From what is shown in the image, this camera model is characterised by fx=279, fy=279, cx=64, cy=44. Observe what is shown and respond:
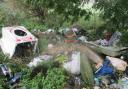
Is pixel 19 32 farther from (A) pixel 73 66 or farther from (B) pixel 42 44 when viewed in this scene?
(A) pixel 73 66

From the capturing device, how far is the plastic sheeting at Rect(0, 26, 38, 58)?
5.91 metres

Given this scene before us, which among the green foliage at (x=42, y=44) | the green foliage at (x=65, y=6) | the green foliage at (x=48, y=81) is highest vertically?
the green foliage at (x=65, y=6)

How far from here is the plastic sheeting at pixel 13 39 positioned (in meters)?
5.91

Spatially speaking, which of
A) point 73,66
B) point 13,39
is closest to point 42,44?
point 13,39

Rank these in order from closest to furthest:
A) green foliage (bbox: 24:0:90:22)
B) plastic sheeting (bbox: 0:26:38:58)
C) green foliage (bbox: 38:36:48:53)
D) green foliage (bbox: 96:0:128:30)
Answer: green foliage (bbox: 96:0:128:30), green foliage (bbox: 24:0:90:22), plastic sheeting (bbox: 0:26:38:58), green foliage (bbox: 38:36:48:53)

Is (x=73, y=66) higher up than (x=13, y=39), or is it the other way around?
(x=13, y=39)

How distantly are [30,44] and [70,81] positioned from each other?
1.40 metres

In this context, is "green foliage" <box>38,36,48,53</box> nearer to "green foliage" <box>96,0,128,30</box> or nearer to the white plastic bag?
the white plastic bag

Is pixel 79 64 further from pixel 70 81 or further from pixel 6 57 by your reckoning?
pixel 6 57

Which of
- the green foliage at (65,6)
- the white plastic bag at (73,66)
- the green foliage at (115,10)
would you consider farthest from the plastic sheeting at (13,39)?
the green foliage at (115,10)

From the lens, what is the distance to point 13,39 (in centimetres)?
591

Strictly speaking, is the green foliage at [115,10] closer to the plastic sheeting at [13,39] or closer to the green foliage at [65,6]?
the green foliage at [65,6]

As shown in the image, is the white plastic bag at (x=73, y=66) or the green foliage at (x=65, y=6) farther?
the white plastic bag at (x=73, y=66)

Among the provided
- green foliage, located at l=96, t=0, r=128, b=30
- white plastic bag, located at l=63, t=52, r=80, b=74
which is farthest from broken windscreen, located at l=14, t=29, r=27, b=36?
green foliage, located at l=96, t=0, r=128, b=30
